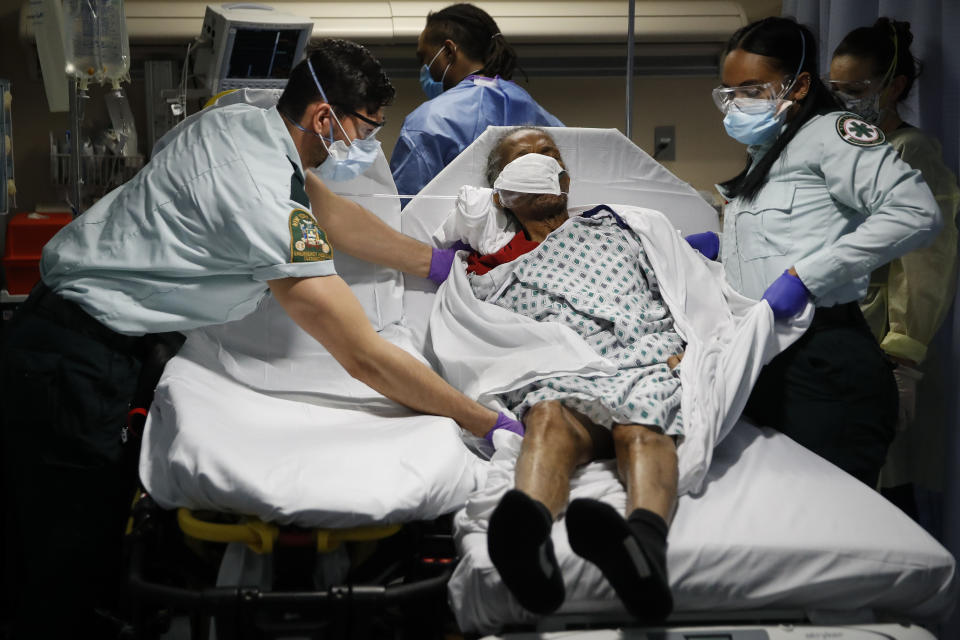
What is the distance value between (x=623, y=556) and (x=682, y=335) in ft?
2.86

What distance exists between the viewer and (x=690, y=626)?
63.9 inches

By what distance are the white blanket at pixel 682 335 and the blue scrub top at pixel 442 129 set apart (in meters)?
0.77

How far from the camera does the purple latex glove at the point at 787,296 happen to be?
2.08 m

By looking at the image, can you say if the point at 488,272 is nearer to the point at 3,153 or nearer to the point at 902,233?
the point at 902,233

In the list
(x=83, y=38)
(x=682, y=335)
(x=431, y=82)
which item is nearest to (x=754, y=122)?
(x=682, y=335)

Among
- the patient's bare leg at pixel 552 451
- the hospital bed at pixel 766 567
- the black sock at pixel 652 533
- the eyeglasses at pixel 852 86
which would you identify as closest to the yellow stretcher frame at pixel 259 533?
the hospital bed at pixel 766 567

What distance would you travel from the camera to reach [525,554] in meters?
1.48

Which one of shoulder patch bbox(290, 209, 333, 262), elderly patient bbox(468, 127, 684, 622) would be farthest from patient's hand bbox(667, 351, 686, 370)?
shoulder patch bbox(290, 209, 333, 262)

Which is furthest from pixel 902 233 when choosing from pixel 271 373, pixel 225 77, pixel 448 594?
pixel 225 77

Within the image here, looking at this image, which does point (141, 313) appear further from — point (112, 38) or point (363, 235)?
point (112, 38)

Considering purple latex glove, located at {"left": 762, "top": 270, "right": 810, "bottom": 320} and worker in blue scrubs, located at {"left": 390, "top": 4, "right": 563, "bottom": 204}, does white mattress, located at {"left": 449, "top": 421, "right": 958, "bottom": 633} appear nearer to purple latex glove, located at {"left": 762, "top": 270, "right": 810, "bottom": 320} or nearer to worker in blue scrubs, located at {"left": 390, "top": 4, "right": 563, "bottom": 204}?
purple latex glove, located at {"left": 762, "top": 270, "right": 810, "bottom": 320}

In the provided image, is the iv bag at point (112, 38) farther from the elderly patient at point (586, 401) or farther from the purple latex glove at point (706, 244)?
the purple latex glove at point (706, 244)

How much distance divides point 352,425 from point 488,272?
685mm

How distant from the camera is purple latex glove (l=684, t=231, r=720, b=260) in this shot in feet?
8.55
